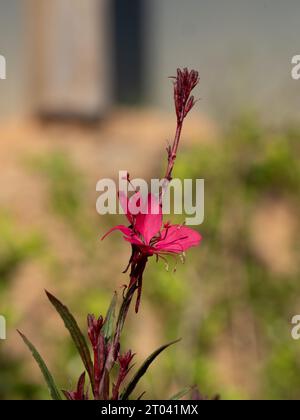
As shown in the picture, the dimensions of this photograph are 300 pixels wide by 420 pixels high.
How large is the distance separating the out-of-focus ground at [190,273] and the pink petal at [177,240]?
193 centimetres

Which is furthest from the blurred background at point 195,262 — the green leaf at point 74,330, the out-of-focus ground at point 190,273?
the green leaf at point 74,330

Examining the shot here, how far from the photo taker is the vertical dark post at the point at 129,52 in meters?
5.21

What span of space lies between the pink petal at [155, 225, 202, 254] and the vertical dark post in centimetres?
450

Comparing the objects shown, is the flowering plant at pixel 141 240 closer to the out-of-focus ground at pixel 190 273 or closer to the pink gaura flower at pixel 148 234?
the pink gaura flower at pixel 148 234

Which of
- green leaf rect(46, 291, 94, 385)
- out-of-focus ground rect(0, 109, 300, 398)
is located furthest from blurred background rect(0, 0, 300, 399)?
green leaf rect(46, 291, 94, 385)

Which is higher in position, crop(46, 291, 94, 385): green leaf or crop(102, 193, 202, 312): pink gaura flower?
crop(102, 193, 202, 312): pink gaura flower

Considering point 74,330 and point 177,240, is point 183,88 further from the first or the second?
point 74,330

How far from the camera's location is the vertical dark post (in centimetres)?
521

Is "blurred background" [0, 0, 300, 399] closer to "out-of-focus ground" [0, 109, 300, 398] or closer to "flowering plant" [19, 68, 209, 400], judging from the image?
"out-of-focus ground" [0, 109, 300, 398]

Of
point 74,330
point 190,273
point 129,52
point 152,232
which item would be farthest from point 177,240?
point 129,52

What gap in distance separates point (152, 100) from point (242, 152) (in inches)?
84.3

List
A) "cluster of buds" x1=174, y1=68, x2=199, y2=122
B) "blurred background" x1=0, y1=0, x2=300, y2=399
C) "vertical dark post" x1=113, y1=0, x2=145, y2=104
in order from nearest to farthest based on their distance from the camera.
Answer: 1. "cluster of buds" x1=174, y1=68, x2=199, y2=122
2. "blurred background" x1=0, y1=0, x2=300, y2=399
3. "vertical dark post" x1=113, y1=0, x2=145, y2=104
